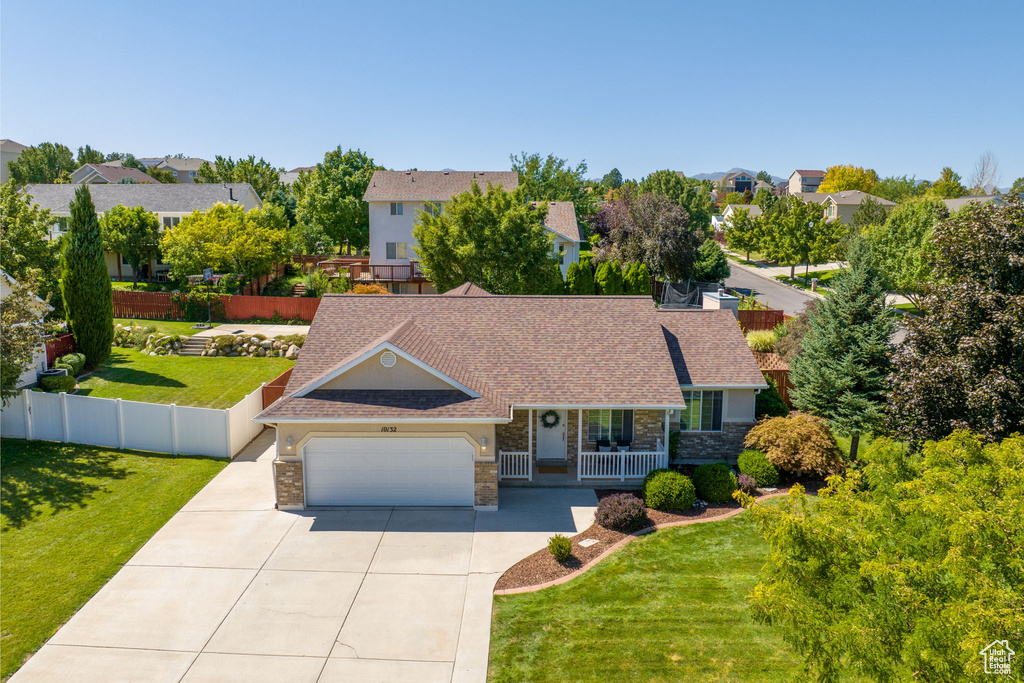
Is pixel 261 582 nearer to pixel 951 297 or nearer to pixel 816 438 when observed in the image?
pixel 816 438

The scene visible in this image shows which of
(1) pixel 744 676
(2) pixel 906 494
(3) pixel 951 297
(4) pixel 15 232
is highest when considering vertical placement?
(4) pixel 15 232

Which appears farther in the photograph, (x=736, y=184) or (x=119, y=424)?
(x=736, y=184)

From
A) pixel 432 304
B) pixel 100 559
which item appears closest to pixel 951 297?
pixel 432 304

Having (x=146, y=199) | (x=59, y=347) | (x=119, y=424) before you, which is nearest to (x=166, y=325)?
(x=59, y=347)

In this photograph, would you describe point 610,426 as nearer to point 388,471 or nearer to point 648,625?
point 388,471

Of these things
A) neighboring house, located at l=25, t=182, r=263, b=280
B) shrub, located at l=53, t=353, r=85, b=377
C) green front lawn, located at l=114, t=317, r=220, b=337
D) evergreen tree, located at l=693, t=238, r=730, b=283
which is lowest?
shrub, located at l=53, t=353, r=85, b=377

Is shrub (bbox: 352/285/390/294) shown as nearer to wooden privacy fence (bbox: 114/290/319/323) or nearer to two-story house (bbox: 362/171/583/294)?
two-story house (bbox: 362/171/583/294)

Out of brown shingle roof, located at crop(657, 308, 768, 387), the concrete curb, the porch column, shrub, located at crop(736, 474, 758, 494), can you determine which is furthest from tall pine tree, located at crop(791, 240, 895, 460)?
the porch column
